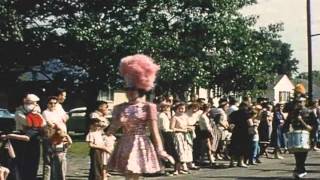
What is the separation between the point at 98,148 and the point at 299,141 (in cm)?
421

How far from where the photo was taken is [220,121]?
20.1 metres

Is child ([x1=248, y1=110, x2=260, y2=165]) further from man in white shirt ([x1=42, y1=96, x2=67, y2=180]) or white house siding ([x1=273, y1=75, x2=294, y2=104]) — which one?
white house siding ([x1=273, y1=75, x2=294, y2=104])

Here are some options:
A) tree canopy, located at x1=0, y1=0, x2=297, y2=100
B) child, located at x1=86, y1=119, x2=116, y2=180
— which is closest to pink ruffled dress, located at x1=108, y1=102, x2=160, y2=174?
child, located at x1=86, y1=119, x2=116, y2=180

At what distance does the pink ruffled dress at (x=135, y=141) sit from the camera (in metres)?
8.18

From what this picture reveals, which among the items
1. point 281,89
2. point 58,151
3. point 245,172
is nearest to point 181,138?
point 245,172

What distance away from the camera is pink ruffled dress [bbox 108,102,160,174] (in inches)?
322

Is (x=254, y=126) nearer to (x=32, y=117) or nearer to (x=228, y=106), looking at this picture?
(x=228, y=106)

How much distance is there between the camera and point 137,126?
27.3 ft

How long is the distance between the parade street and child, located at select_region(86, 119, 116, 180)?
2382mm

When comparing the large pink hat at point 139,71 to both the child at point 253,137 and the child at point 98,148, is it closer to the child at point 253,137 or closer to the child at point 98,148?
the child at point 98,148

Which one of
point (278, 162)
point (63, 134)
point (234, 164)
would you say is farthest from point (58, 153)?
point (278, 162)

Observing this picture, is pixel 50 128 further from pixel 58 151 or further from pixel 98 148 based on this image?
pixel 98 148

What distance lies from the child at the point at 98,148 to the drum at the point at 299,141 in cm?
381

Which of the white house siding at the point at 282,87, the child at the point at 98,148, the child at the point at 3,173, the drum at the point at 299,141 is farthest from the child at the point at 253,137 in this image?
the white house siding at the point at 282,87
